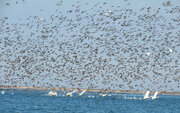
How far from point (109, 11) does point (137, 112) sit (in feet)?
59.4

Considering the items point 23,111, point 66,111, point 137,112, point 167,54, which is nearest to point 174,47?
point 167,54

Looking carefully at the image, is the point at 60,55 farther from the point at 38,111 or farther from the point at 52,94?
the point at 52,94

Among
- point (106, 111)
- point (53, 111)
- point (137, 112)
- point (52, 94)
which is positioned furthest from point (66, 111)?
point (52, 94)

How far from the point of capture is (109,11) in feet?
206

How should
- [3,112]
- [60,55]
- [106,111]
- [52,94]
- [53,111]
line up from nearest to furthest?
[3,112] → [53,111] → [106,111] → [60,55] → [52,94]

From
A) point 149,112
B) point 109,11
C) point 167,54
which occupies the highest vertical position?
point 109,11

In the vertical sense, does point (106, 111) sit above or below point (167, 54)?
below

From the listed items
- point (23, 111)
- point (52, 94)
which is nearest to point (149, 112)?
point (23, 111)

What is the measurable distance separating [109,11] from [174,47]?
12.7 m

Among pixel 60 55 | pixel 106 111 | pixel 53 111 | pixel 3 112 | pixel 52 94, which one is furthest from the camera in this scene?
pixel 52 94

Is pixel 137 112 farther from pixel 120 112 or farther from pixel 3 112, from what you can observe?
pixel 3 112

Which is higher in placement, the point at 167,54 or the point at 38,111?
the point at 167,54

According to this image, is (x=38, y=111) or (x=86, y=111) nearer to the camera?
(x=38, y=111)

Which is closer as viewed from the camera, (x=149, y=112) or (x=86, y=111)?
(x=86, y=111)
